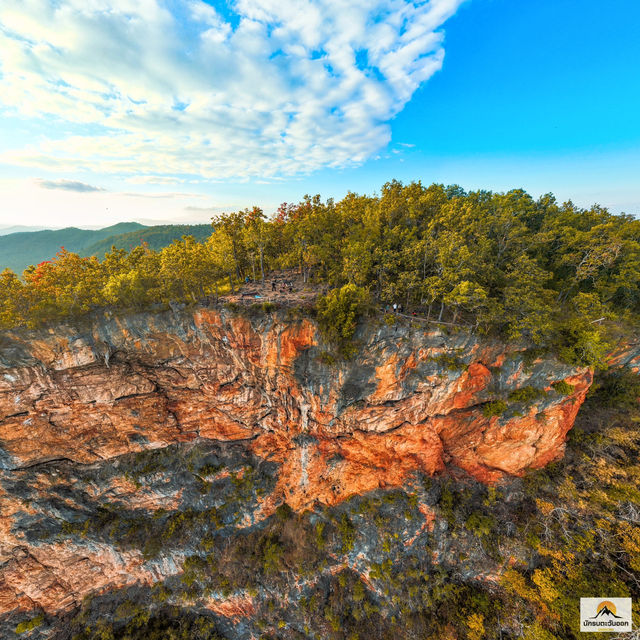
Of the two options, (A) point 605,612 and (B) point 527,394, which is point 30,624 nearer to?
(A) point 605,612

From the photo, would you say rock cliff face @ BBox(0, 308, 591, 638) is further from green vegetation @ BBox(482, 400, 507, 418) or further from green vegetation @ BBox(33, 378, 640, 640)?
green vegetation @ BBox(33, 378, 640, 640)

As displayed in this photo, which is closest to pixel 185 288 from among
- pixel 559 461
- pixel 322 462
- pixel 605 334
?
pixel 322 462

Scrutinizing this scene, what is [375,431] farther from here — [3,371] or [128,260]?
[3,371]

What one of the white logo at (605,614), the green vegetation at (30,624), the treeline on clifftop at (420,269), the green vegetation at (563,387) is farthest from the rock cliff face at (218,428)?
the white logo at (605,614)

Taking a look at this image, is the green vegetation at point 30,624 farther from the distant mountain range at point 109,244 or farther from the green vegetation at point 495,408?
the distant mountain range at point 109,244

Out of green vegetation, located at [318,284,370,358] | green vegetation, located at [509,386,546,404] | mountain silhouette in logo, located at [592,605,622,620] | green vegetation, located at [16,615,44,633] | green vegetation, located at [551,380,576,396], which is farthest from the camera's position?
green vegetation, located at [16,615,44,633]

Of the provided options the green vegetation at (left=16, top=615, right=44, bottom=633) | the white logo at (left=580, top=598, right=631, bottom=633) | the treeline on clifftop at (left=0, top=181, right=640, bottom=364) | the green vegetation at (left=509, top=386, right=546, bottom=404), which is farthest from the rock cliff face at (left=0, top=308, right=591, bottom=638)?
the white logo at (left=580, top=598, right=631, bottom=633)
